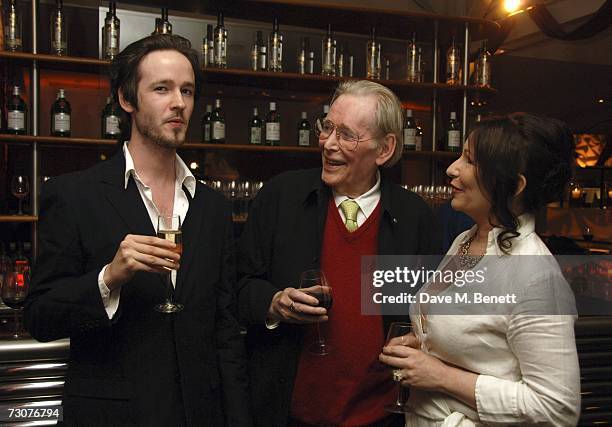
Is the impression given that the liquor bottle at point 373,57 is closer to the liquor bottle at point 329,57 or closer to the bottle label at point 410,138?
the liquor bottle at point 329,57

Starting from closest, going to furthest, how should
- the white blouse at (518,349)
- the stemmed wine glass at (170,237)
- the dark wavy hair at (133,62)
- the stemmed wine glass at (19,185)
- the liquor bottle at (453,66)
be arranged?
the white blouse at (518,349) < the stemmed wine glass at (170,237) < the dark wavy hair at (133,62) < the stemmed wine glass at (19,185) < the liquor bottle at (453,66)

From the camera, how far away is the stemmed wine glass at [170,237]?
4.46 feet

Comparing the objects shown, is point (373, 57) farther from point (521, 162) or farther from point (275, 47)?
point (521, 162)

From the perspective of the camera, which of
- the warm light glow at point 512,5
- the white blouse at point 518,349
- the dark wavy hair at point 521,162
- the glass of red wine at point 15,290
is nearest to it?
the white blouse at point 518,349

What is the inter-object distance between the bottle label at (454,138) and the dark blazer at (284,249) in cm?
250

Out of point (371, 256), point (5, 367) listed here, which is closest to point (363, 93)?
point (371, 256)

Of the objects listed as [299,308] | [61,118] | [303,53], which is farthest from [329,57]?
[299,308]

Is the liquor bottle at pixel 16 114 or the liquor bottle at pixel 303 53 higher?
the liquor bottle at pixel 303 53

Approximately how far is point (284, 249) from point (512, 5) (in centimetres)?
368

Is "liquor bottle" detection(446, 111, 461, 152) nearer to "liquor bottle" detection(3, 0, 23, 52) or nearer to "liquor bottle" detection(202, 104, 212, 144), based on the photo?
"liquor bottle" detection(202, 104, 212, 144)

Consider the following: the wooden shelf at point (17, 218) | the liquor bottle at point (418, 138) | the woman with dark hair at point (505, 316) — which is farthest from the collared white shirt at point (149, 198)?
the liquor bottle at point (418, 138)

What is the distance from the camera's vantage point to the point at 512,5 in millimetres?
4535

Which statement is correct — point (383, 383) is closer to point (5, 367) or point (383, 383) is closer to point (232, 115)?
point (5, 367)

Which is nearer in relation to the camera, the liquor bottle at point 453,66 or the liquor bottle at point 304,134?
the liquor bottle at point 304,134
